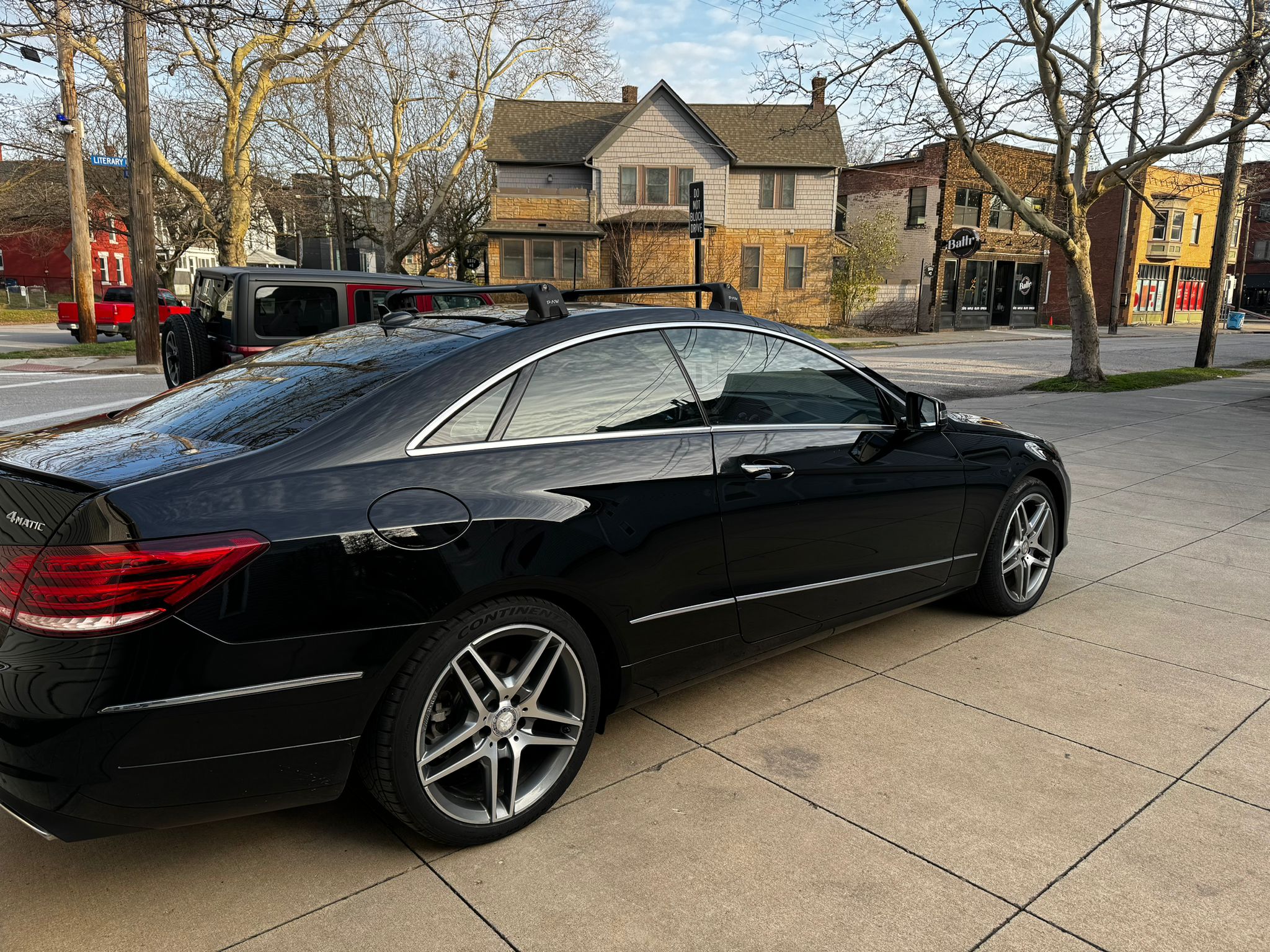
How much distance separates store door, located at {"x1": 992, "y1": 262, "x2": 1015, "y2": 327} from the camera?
43.9 meters

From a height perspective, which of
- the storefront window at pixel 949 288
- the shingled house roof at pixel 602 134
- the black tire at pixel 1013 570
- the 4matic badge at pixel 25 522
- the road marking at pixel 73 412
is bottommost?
the road marking at pixel 73 412

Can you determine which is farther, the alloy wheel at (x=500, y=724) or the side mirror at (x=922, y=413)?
the side mirror at (x=922, y=413)

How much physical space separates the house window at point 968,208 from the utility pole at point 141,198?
33099mm

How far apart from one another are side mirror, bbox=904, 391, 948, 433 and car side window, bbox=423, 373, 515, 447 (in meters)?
1.88

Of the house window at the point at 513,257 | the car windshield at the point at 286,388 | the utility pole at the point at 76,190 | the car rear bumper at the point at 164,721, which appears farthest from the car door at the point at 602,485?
the house window at the point at 513,257

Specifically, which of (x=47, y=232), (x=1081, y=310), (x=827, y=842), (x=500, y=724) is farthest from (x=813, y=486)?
(x=47, y=232)

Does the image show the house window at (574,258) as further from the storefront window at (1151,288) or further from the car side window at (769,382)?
the storefront window at (1151,288)

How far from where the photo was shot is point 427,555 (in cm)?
238

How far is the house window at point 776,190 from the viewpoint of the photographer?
36562 mm

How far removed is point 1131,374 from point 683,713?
16571mm

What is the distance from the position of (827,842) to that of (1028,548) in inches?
99.0

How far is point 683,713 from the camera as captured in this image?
3496mm

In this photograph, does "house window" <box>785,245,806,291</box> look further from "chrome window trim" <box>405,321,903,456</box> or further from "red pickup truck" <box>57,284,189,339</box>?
"chrome window trim" <box>405,321,903,456</box>

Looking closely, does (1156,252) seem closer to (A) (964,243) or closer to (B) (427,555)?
(A) (964,243)
